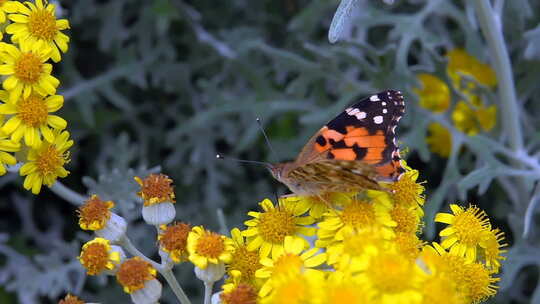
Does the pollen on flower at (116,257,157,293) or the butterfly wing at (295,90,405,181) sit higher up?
the butterfly wing at (295,90,405,181)

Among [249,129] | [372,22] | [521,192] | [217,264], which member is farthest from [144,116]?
[217,264]

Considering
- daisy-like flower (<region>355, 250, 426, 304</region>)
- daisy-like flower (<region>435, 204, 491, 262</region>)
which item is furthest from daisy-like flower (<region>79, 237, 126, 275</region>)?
daisy-like flower (<region>435, 204, 491, 262</region>)

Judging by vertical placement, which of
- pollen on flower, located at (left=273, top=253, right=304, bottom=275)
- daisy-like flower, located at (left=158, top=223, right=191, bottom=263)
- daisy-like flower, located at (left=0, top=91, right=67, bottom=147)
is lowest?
pollen on flower, located at (left=273, top=253, right=304, bottom=275)

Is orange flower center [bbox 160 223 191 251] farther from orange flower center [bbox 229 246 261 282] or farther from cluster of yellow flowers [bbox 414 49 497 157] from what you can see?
cluster of yellow flowers [bbox 414 49 497 157]

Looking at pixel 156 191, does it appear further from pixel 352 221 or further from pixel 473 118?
pixel 473 118

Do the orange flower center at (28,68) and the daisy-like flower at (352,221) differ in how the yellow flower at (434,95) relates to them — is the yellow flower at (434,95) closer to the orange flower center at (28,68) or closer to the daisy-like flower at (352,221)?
the daisy-like flower at (352,221)

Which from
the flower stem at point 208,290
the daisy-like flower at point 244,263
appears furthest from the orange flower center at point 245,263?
the flower stem at point 208,290

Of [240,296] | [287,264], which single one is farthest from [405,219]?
[240,296]
